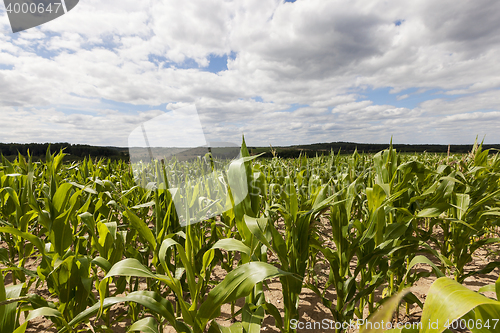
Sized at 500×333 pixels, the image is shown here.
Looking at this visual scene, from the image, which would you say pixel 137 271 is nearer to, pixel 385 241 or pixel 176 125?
pixel 176 125

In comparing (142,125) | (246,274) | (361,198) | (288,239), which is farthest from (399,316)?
(142,125)

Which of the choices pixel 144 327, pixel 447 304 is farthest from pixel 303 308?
pixel 447 304

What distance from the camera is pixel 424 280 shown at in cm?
238

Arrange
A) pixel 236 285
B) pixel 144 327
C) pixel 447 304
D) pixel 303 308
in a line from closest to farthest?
pixel 447 304 < pixel 236 285 < pixel 144 327 < pixel 303 308

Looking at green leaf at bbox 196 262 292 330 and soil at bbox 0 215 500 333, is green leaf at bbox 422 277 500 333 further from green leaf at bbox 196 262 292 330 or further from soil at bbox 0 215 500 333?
soil at bbox 0 215 500 333

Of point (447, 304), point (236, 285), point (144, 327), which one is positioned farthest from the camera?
point (144, 327)

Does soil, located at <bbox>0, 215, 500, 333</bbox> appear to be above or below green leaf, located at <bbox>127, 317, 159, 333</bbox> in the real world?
below

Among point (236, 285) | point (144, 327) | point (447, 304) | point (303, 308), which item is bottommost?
point (303, 308)

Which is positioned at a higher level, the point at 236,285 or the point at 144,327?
the point at 236,285

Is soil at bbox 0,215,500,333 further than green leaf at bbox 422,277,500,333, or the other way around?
soil at bbox 0,215,500,333

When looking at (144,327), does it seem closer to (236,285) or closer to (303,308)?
(236,285)

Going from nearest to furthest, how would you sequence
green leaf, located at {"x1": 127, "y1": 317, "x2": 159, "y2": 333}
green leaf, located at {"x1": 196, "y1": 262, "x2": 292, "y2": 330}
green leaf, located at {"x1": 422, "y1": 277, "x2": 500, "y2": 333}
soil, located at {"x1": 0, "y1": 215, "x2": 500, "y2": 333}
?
green leaf, located at {"x1": 422, "y1": 277, "x2": 500, "y2": 333}, green leaf, located at {"x1": 196, "y1": 262, "x2": 292, "y2": 330}, green leaf, located at {"x1": 127, "y1": 317, "x2": 159, "y2": 333}, soil, located at {"x1": 0, "y1": 215, "x2": 500, "y2": 333}

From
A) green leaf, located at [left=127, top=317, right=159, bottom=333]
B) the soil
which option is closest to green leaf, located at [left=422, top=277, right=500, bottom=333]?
green leaf, located at [left=127, top=317, right=159, bottom=333]

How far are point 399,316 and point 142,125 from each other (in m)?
2.41
